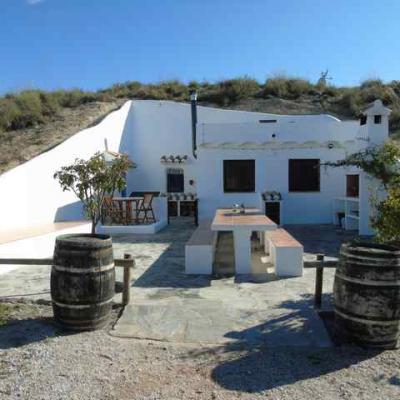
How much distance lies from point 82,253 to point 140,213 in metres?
9.55

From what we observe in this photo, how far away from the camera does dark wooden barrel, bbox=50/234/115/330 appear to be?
4.70 m

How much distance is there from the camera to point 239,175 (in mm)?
14375

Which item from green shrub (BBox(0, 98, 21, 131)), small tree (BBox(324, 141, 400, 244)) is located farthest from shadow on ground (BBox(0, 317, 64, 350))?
green shrub (BBox(0, 98, 21, 131))

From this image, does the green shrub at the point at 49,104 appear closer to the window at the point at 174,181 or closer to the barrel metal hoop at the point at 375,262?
the window at the point at 174,181

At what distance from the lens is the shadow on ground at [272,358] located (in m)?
3.69

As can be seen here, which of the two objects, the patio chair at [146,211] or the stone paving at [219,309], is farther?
the patio chair at [146,211]

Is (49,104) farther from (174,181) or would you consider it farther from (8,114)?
(174,181)

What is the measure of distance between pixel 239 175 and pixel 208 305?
9.07 metres

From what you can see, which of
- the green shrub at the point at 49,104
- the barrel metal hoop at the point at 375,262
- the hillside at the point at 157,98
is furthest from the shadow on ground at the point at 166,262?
the green shrub at the point at 49,104

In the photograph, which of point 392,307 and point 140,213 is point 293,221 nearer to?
point 140,213

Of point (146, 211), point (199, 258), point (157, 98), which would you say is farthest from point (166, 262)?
point (157, 98)

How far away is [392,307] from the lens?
13.7ft

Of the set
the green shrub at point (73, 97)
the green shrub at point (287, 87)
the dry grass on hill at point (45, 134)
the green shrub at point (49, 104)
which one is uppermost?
the green shrub at point (287, 87)

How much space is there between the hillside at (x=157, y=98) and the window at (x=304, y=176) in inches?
208
